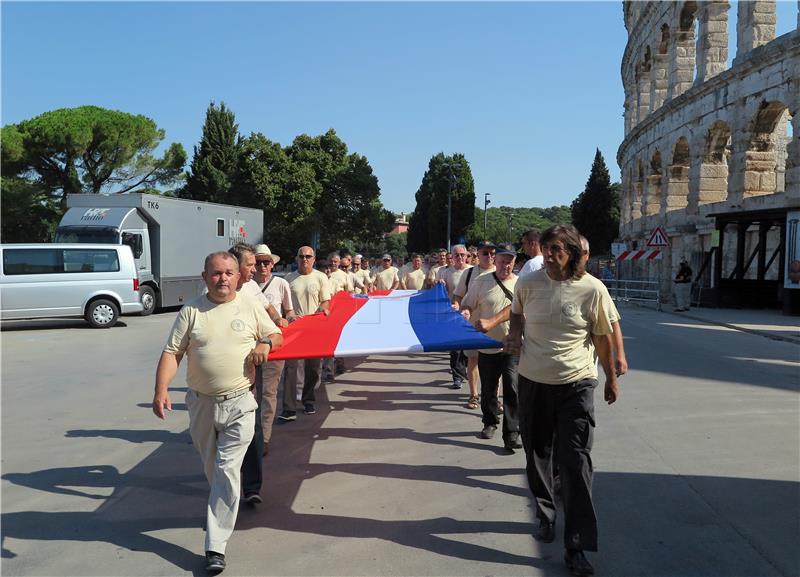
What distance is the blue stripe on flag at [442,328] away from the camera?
5.23 metres

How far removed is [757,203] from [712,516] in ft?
65.6

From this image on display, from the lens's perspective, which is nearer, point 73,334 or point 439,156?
point 73,334

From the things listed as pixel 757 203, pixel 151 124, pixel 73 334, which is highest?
pixel 151 124

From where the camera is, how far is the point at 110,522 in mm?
4574

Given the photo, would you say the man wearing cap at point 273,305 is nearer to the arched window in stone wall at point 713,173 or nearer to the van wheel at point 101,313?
the van wheel at point 101,313

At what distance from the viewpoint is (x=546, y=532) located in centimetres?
426

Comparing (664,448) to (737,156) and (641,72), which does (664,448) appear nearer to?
(737,156)

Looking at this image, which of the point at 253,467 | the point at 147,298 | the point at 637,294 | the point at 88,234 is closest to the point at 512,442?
the point at 253,467

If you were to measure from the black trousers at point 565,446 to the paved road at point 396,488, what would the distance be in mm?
265

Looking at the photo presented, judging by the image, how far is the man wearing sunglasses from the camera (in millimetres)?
3896

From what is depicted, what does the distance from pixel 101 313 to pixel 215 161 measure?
142 ft

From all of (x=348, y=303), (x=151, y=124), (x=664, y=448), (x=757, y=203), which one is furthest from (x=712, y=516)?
(x=151, y=124)

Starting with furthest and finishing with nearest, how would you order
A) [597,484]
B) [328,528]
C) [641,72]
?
[641,72]
[597,484]
[328,528]

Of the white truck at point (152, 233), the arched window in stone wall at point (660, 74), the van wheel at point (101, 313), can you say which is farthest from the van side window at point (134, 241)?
the arched window in stone wall at point (660, 74)
